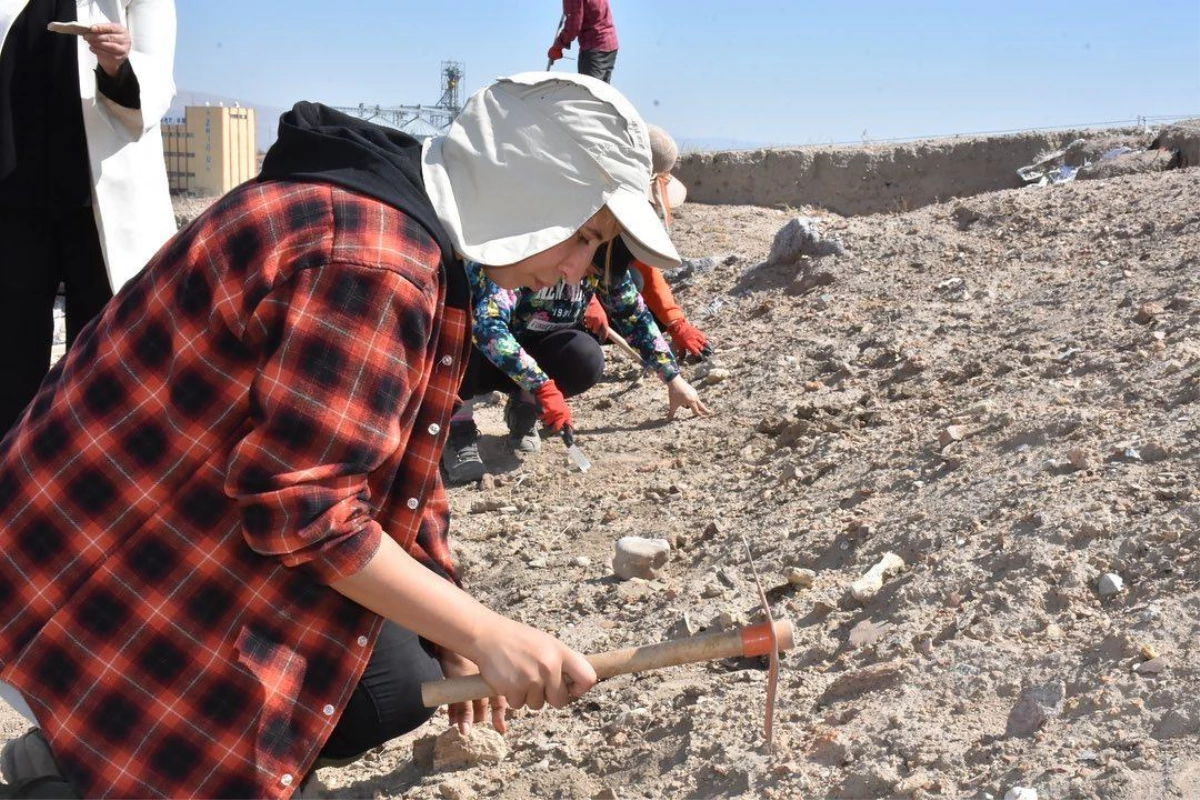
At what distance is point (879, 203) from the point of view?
1115 cm

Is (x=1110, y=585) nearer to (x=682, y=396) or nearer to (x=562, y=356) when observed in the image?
(x=682, y=396)

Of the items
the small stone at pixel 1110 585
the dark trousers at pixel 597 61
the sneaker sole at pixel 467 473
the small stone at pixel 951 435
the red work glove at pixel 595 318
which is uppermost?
the dark trousers at pixel 597 61

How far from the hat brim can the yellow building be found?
15.5m

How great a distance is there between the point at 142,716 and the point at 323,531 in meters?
0.43

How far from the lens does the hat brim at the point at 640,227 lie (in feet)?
5.98

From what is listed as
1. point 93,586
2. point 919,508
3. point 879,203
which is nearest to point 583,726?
point 919,508

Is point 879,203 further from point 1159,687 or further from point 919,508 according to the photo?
point 1159,687

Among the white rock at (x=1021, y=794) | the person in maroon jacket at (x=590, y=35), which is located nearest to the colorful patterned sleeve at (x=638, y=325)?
the white rock at (x=1021, y=794)

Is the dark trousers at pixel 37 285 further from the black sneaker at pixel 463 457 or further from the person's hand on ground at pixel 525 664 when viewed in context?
the person's hand on ground at pixel 525 664

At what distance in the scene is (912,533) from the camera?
10.1 feet

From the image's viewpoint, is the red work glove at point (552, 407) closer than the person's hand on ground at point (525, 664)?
No

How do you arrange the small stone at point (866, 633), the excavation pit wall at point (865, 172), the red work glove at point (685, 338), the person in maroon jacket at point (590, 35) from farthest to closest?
the excavation pit wall at point (865, 172) < the person in maroon jacket at point (590, 35) < the red work glove at point (685, 338) < the small stone at point (866, 633)

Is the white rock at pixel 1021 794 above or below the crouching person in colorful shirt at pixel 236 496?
below

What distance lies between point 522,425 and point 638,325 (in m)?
0.69
